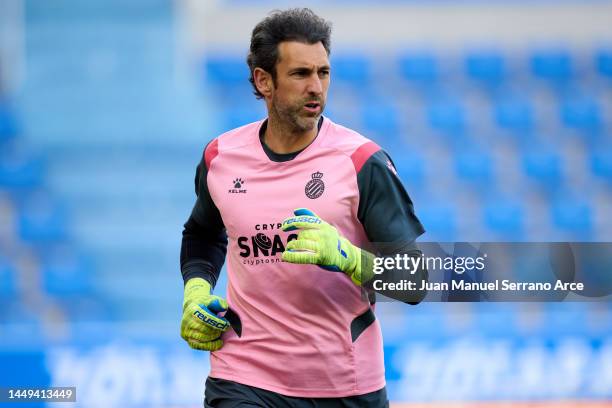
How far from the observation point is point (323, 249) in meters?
2.70

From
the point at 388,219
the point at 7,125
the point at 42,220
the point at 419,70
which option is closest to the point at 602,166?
the point at 419,70

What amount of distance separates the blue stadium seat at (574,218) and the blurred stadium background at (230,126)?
0.02 metres

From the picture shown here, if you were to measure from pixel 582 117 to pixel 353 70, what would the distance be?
100 inches

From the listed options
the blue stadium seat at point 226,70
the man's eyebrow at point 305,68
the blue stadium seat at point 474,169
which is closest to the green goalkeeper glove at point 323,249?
the man's eyebrow at point 305,68

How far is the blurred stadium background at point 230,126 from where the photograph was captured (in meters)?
9.60

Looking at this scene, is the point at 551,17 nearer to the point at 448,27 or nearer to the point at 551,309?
the point at 448,27

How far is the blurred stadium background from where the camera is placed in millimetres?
9602

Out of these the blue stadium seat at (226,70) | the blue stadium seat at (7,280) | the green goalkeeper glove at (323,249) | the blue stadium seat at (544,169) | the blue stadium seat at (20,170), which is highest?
the blue stadium seat at (226,70)

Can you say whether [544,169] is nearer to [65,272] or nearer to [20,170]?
[65,272]

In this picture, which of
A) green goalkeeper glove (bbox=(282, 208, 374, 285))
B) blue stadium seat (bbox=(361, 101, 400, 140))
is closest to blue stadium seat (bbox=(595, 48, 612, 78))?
blue stadium seat (bbox=(361, 101, 400, 140))

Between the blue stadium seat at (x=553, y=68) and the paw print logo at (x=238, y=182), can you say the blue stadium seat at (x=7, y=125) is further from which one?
the paw print logo at (x=238, y=182)

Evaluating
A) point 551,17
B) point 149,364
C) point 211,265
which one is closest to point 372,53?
point 551,17

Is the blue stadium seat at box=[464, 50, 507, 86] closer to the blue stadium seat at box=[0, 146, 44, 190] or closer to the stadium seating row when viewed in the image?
the stadium seating row

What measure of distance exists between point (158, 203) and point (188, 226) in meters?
6.89
